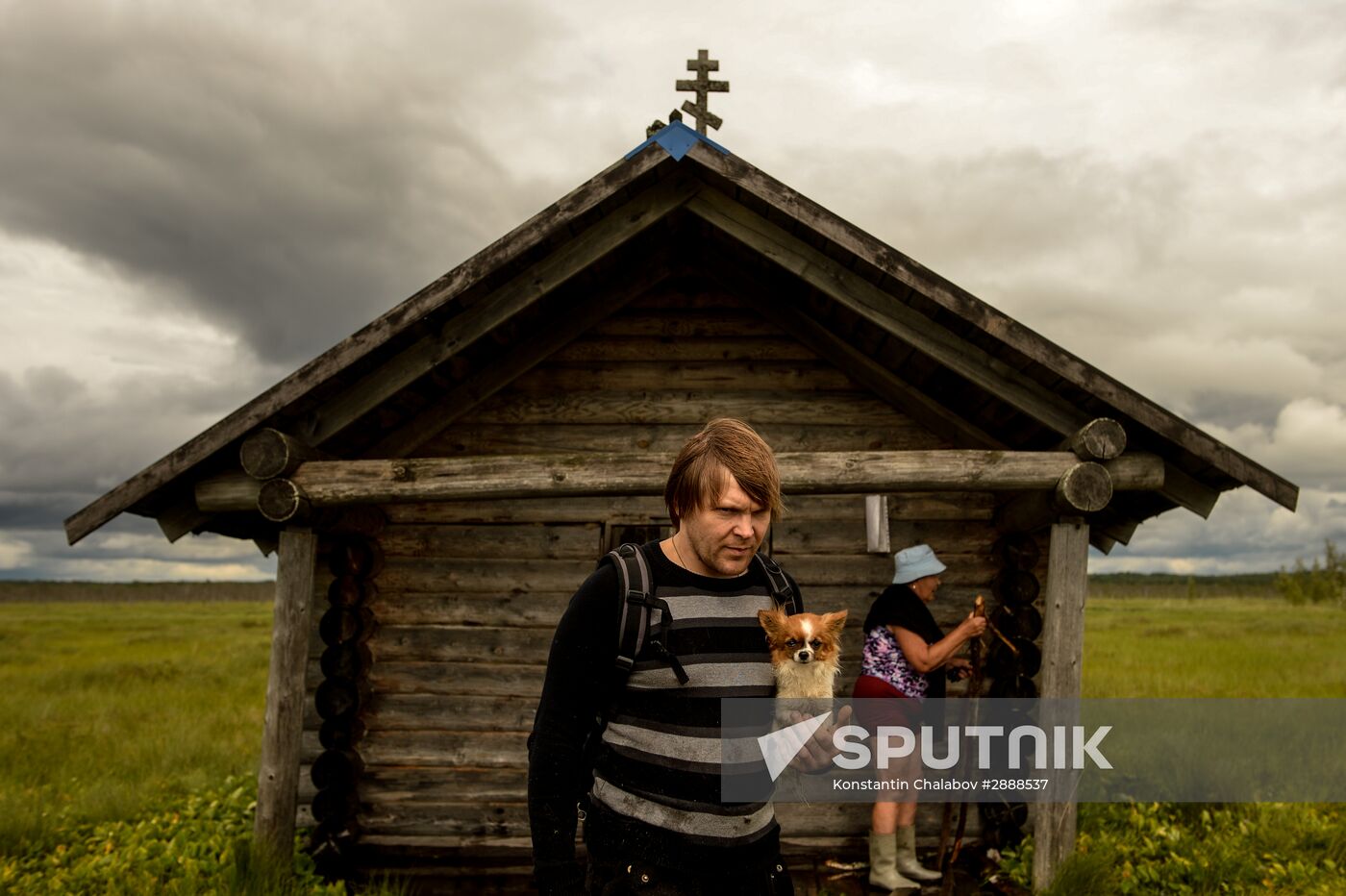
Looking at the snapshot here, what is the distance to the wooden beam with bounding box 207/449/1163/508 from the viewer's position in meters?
4.85

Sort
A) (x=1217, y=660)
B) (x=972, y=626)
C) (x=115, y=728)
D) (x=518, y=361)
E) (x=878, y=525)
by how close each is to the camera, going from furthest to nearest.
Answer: (x=1217, y=660), (x=115, y=728), (x=518, y=361), (x=878, y=525), (x=972, y=626)

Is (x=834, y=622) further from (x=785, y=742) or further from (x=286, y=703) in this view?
(x=286, y=703)

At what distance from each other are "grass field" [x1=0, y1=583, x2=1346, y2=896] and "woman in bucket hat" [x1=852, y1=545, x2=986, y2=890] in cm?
89

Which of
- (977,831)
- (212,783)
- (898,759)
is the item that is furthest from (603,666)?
(212,783)

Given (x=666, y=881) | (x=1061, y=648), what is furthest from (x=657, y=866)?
(x=1061, y=648)

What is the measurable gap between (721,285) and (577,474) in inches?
82.7

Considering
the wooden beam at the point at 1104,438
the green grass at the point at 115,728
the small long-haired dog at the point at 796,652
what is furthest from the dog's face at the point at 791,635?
the green grass at the point at 115,728

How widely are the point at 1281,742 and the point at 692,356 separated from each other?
878 cm

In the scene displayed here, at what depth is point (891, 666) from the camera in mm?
4980

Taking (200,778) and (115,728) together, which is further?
(115,728)

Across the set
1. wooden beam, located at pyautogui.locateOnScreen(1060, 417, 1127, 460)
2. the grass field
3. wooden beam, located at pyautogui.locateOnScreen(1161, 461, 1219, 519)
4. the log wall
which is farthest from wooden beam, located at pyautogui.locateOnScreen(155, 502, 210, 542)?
wooden beam, located at pyautogui.locateOnScreen(1161, 461, 1219, 519)

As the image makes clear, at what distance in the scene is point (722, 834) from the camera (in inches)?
80.4

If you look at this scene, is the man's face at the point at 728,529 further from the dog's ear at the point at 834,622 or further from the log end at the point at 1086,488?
the log end at the point at 1086,488

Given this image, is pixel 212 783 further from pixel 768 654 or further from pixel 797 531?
pixel 768 654
